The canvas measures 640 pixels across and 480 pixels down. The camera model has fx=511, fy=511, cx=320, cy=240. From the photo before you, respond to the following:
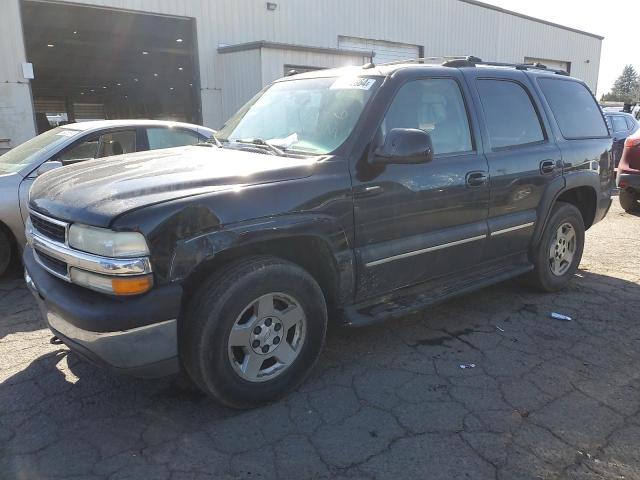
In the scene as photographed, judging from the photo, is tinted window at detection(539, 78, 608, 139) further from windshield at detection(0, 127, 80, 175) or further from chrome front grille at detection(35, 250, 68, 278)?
windshield at detection(0, 127, 80, 175)

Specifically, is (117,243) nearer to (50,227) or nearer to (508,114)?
(50,227)

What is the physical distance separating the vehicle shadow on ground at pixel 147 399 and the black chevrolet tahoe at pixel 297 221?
0.71 feet

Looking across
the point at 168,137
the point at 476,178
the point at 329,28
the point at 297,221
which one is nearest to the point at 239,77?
the point at 329,28

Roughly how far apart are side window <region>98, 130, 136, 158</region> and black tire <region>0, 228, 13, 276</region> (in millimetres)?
1222

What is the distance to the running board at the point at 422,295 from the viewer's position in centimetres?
326

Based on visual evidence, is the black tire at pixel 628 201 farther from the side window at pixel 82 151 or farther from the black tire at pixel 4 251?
the black tire at pixel 4 251

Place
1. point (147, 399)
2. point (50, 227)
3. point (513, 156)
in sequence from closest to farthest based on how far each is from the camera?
point (50, 227)
point (147, 399)
point (513, 156)

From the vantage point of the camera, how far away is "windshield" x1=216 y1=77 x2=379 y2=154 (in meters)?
3.30

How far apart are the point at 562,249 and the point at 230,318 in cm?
361

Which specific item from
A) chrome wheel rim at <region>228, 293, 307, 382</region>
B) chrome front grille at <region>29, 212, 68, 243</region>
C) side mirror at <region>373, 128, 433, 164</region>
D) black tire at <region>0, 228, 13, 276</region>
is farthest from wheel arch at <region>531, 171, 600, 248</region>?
black tire at <region>0, 228, 13, 276</region>

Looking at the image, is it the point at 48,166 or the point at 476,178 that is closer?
the point at 476,178

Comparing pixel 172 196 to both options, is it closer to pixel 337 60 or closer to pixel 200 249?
pixel 200 249

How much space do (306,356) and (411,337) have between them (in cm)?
111

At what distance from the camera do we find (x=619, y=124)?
43.3ft
